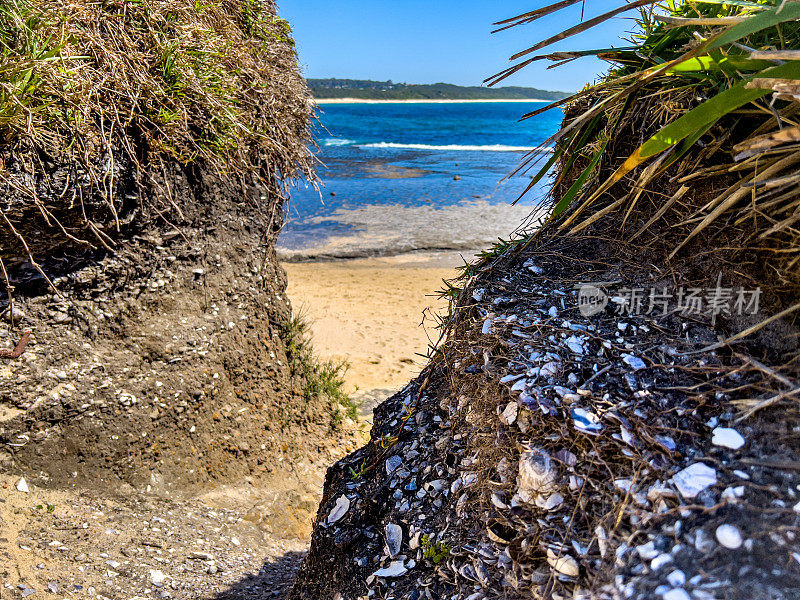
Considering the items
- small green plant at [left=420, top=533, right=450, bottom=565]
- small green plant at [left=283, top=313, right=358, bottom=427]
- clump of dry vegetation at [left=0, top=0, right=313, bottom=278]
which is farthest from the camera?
small green plant at [left=283, top=313, right=358, bottom=427]

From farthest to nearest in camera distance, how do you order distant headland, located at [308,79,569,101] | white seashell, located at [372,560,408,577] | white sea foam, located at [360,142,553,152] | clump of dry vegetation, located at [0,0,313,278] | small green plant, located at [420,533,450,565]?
distant headland, located at [308,79,569,101] < white sea foam, located at [360,142,553,152] < clump of dry vegetation, located at [0,0,313,278] < white seashell, located at [372,560,408,577] < small green plant, located at [420,533,450,565]

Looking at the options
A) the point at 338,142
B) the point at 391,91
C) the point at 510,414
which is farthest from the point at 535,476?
the point at 391,91

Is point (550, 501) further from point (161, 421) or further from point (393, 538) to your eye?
point (161, 421)

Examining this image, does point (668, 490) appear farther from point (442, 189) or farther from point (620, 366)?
point (442, 189)

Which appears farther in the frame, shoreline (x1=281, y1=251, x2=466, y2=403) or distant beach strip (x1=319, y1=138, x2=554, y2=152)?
distant beach strip (x1=319, y1=138, x2=554, y2=152)

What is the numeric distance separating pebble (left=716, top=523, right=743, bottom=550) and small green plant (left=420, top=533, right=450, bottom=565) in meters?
0.84

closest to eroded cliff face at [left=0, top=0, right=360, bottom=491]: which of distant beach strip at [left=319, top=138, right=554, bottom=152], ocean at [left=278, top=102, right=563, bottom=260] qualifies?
ocean at [left=278, top=102, right=563, bottom=260]

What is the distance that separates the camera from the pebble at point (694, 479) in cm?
121

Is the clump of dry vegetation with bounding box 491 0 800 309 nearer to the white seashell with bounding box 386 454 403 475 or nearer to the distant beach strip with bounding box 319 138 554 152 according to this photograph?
the white seashell with bounding box 386 454 403 475

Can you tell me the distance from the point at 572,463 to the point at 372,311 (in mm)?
8243

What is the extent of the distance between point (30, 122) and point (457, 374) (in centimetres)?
277

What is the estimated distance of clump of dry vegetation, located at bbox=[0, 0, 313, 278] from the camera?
9.55 feet

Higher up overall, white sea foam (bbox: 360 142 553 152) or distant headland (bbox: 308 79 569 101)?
distant headland (bbox: 308 79 569 101)

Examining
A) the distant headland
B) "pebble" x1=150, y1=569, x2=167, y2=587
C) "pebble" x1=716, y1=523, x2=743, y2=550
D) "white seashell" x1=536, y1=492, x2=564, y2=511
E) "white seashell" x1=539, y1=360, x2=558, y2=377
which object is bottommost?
"pebble" x1=150, y1=569, x2=167, y2=587
